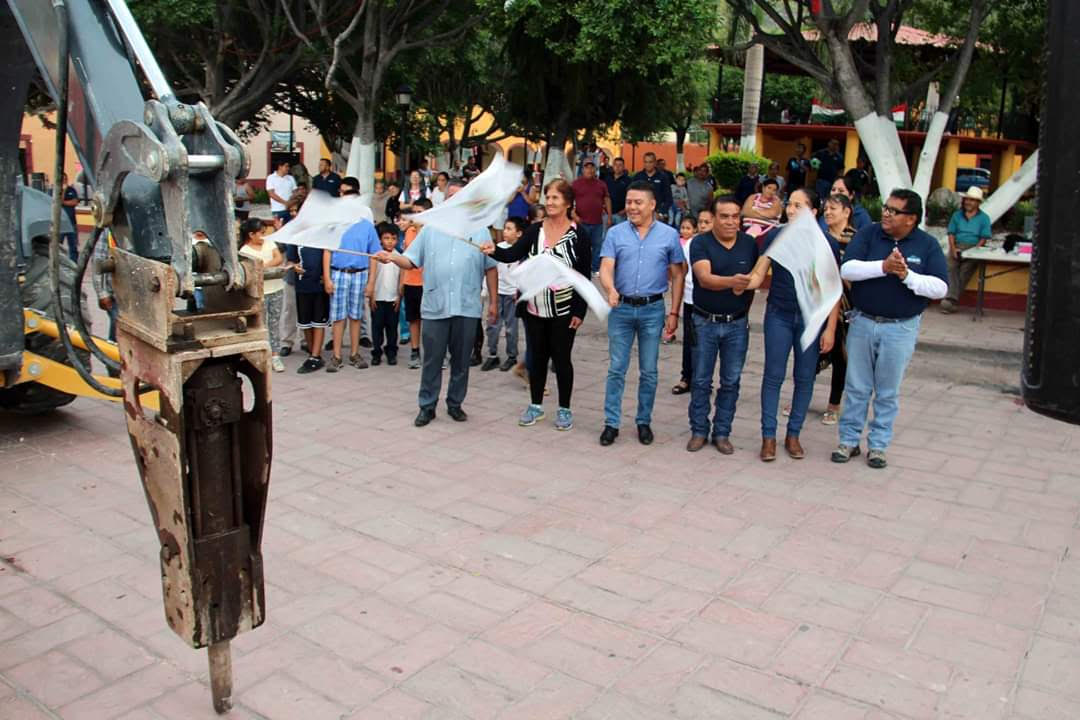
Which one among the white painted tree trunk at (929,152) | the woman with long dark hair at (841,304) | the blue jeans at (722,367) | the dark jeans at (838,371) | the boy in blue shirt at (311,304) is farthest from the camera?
the white painted tree trunk at (929,152)

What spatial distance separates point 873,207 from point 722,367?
9382 mm

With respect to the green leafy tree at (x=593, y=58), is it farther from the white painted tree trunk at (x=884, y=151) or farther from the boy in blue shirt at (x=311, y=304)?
the boy in blue shirt at (x=311, y=304)

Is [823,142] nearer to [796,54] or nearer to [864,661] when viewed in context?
[796,54]

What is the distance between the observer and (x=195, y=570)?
113 inches

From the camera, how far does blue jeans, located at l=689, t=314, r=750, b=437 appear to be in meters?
7.03

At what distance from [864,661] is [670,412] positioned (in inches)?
164

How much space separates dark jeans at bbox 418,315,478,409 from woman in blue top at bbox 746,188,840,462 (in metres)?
2.30

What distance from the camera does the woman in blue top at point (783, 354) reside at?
693cm

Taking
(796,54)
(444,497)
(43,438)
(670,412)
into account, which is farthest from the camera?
(796,54)

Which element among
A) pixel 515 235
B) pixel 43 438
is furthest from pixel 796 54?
pixel 43 438

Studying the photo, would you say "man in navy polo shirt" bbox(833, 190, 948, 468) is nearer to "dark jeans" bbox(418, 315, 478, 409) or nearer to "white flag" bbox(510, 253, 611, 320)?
"white flag" bbox(510, 253, 611, 320)

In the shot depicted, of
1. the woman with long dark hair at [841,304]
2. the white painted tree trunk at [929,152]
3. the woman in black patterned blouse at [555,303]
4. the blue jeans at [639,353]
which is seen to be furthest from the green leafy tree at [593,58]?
the blue jeans at [639,353]

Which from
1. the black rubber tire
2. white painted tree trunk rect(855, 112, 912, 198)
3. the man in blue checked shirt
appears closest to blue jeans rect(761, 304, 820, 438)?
the man in blue checked shirt

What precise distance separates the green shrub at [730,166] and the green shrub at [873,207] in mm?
4260
